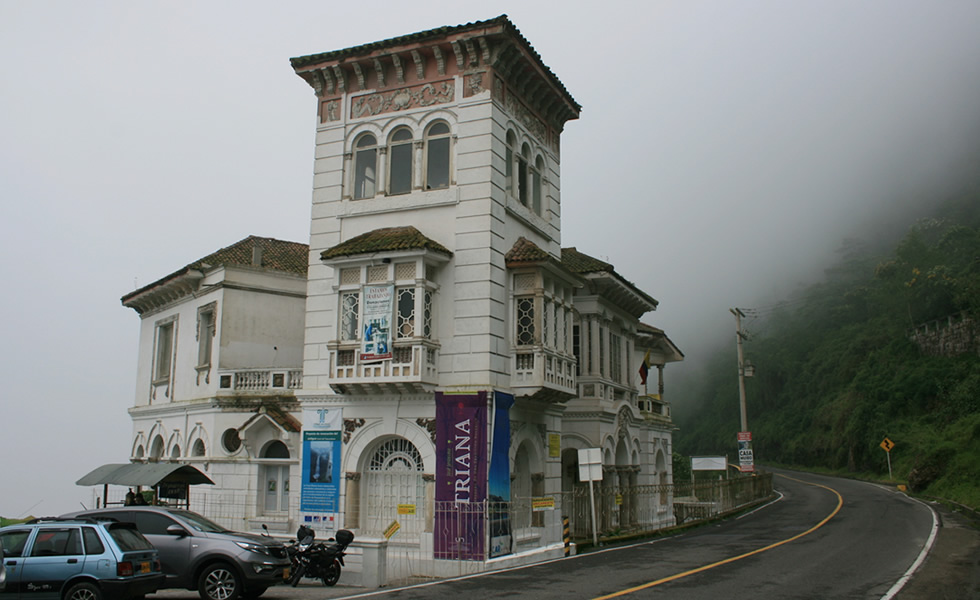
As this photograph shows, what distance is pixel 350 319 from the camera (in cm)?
2111

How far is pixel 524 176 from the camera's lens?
2375cm

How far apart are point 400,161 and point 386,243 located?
3.05 meters

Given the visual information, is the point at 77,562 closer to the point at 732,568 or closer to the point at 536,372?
the point at 536,372

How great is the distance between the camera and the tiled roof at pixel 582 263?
90.7 ft

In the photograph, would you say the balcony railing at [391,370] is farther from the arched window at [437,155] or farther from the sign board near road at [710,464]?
the sign board near road at [710,464]

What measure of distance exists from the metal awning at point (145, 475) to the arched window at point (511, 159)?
11463 mm

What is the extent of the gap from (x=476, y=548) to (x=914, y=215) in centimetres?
11109

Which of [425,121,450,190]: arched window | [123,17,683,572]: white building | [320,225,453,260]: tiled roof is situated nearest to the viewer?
[320,225,453,260]: tiled roof

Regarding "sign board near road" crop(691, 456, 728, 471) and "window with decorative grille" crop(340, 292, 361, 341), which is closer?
"window with decorative grille" crop(340, 292, 361, 341)

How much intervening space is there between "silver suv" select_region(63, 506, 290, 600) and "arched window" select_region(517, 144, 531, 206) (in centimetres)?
1240

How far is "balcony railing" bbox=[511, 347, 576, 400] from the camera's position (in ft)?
68.0

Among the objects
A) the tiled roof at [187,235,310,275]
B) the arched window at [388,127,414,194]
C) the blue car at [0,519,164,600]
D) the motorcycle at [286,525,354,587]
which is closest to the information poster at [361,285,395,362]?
the arched window at [388,127,414,194]

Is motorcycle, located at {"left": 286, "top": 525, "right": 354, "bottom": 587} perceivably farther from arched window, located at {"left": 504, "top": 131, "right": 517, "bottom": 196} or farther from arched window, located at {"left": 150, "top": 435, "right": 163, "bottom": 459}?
arched window, located at {"left": 150, "top": 435, "right": 163, "bottom": 459}

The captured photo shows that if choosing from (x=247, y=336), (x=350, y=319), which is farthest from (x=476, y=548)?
(x=247, y=336)
